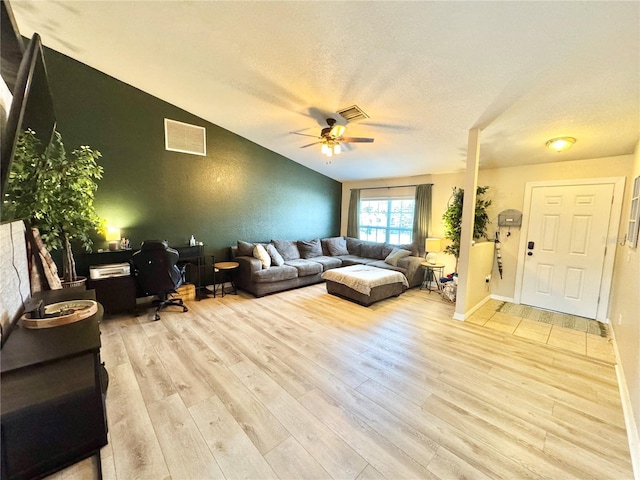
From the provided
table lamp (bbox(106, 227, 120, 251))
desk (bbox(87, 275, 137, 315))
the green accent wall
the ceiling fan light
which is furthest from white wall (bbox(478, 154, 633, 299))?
table lamp (bbox(106, 227, 120, 251))

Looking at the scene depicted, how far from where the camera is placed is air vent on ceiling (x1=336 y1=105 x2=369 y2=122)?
3.12 metres

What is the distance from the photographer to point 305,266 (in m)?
4.84

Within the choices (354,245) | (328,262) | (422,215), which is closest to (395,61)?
(422,215)

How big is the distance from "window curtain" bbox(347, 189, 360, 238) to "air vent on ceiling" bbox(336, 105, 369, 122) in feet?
10.3

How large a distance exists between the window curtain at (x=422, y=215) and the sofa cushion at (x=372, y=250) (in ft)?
2.49

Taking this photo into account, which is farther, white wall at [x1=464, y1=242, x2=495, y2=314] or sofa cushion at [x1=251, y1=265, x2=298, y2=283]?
sofa cushion at [x1=251, y1=265, x2=298, y2=283]

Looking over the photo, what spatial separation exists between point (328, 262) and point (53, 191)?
409 cm

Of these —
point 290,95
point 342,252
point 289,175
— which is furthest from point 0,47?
point 342,252

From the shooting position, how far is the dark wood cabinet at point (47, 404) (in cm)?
123

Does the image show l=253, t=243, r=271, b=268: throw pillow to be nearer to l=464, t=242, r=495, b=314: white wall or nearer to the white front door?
l=464, t=242, r=495, b=314: white wall

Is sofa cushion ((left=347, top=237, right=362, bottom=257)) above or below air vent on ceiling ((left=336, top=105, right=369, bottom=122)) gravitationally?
below

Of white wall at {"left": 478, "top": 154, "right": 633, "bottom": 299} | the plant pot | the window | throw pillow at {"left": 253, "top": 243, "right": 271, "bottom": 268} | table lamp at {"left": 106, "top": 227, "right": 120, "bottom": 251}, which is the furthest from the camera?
the window

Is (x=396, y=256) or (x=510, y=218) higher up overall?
(x=510, y=218)

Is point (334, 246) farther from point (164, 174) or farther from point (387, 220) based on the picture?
point (164, 174)
